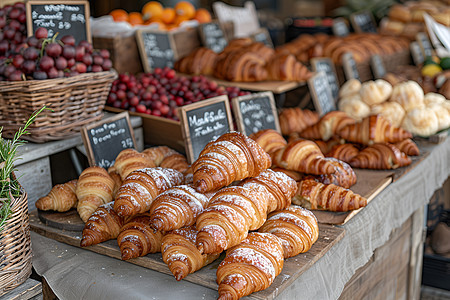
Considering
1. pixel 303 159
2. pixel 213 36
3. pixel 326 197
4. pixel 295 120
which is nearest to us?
pixel 326 197

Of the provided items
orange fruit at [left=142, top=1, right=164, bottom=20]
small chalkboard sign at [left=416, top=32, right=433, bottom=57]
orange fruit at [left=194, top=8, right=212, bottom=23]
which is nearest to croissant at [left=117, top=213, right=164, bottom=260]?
orange fruit at [left=142, top=1, right=164, bottom=20]

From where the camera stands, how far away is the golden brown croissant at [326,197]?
5.89 feet

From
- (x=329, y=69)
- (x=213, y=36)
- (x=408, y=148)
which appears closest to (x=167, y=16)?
(x=213, y=36)

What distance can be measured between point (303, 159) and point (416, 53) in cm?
328

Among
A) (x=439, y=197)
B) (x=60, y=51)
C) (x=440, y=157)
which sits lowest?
(x=439, y=197)

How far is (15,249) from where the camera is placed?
1345 mm

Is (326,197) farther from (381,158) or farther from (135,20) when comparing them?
(135,20)

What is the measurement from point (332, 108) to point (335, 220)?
1602 millimetres

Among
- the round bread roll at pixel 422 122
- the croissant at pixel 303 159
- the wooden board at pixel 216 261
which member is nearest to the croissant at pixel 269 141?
the croissant at pixel 303 159

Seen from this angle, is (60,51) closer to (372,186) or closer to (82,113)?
(82,113)

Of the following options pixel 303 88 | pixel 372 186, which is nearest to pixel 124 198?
pixel 372 186

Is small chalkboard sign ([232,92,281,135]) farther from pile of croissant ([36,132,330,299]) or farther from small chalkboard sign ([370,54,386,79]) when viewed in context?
small chalkboard sign ([370,54,386,79])

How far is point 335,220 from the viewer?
1.79m

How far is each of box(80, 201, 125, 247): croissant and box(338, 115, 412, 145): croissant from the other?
1352 millimetres
